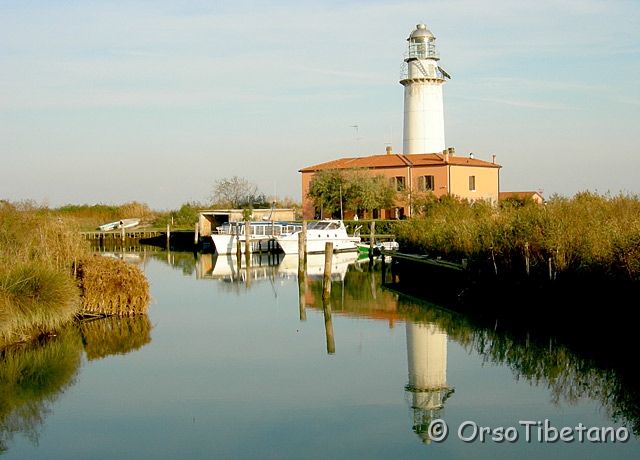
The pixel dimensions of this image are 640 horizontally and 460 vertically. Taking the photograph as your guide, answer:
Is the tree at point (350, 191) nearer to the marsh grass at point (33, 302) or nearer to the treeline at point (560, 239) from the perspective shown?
the treeline at point (560, 239)

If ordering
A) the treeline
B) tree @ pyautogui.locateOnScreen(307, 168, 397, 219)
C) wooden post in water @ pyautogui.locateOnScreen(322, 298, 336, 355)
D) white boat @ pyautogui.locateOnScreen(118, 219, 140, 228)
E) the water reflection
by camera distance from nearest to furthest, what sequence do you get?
the water reflection < the treeline < wooden post in water @ pyautogui.locateOnScreen(322, 298, 336, 355) < tree @ pyautogui.locateOnScreen(307, 168, 397, 219) < white boat @ pyautogui.locateOnScreen(118, 219, 140, 228)

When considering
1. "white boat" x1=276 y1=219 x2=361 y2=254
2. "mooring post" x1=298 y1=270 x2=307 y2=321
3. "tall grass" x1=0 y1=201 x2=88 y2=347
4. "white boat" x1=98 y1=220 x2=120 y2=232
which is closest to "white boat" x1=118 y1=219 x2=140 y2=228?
"white boat" x1=98 y1=220 x2=120 y2=232

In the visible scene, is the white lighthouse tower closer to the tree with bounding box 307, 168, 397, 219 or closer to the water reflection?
the tree with bounding box 307, 168, 397, 219

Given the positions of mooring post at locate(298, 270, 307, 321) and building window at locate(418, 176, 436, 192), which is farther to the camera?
building window at locate(418, 176, 436, 192)

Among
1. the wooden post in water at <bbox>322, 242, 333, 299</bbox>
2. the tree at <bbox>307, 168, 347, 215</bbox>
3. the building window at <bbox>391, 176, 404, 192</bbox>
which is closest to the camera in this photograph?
the wooden post in water at <bbox>322, 242, 333, 299</bbox>

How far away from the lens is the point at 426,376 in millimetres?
13719

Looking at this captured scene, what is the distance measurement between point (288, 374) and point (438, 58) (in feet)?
135

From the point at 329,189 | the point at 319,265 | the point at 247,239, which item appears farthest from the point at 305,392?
the point at 329,189

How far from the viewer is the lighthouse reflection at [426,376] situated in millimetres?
11544

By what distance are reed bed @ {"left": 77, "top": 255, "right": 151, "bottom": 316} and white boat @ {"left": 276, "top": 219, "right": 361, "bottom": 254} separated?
23.1m

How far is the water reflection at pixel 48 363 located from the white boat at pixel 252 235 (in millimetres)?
23701

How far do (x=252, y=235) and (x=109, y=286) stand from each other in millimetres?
25078

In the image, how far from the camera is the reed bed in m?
18.8

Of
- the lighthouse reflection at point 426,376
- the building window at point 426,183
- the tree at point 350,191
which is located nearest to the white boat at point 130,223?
the tree at point 350,191
